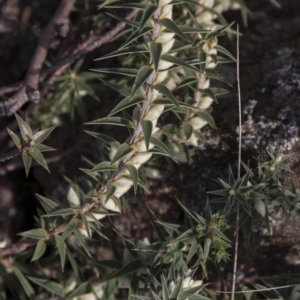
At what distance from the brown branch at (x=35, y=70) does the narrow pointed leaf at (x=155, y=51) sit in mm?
737

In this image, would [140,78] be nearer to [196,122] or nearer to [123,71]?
[123,71]

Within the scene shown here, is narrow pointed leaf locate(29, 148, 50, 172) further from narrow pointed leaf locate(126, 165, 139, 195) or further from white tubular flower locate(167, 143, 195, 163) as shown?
white tubular flower locate(167, 143, 195, 163)

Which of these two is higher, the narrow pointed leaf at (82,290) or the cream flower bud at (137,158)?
the cream flower bud at (137,158)

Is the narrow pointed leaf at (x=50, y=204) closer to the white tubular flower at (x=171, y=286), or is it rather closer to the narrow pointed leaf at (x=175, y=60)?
the white tubular flower at (x=171, y=286)

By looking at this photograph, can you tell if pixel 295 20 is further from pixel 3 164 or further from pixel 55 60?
pixel 3 164

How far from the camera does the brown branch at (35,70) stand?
189cm

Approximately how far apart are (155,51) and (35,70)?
87 centimetres

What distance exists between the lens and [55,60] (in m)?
2.29

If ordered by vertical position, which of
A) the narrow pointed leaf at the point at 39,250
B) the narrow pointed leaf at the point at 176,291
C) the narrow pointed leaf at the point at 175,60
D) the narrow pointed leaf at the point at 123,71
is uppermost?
the narrow pointed leaf at the point at 175,60

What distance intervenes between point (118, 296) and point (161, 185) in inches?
18.6

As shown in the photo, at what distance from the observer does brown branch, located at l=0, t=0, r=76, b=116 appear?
189cm

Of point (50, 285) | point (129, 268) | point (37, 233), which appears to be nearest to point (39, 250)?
point (37, 233)

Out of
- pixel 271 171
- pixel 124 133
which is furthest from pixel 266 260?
pixel 124 133

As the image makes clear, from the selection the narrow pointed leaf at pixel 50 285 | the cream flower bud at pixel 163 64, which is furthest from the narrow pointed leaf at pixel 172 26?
the narrow pointed leaf at pixel 50 285
